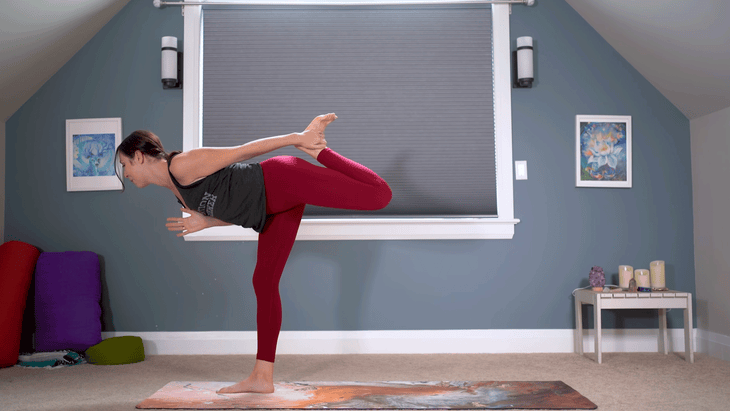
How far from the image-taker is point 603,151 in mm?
3432

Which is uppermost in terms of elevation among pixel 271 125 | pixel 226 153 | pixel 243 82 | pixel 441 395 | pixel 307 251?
pixel 243 82

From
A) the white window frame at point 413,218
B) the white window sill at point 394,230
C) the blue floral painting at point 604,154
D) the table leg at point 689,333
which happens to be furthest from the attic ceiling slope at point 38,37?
the table leg at point 689,333

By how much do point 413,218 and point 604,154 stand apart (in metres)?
1.44

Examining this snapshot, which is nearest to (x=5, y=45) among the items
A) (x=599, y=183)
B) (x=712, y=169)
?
(x=599, y=183)

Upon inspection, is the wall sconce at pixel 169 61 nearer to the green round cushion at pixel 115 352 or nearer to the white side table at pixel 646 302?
the green round cushion at pixel 115 352

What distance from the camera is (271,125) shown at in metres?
3.41

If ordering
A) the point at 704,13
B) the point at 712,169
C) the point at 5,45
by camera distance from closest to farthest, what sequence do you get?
the point at 704,13
the point at 5,45
the point at 712,169

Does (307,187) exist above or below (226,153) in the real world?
below

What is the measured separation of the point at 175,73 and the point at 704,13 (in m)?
3.27

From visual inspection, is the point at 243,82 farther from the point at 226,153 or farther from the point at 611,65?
the point at 611,65

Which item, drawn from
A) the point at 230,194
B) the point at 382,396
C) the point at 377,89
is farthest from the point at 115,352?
the point at 377,89

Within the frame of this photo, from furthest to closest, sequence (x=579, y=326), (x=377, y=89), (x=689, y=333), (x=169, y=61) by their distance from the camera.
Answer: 1. (x=377, y=89)
2. (x=169, y=61)
3. (x=579, y=326)
4. (x=689, y=333)

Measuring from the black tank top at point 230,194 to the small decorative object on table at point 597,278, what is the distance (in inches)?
86.3

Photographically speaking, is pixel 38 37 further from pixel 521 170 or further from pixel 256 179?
pixel 521 170
